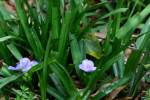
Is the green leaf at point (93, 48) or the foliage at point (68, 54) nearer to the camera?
the foliage at point (68, 54)

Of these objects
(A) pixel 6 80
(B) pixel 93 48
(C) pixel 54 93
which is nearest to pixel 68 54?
(B) pixel 93 48

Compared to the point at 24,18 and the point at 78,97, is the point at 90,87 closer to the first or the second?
the point at 78,97

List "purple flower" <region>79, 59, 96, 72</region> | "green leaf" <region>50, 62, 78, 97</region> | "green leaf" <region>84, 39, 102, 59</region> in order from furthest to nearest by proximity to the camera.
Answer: "green leaf" <region>84, 39, 102, 59</region>, "purple flower" <region>79, 59, 96, 72</region>, "green leaf" <region>50, 62, 78, 97</region>

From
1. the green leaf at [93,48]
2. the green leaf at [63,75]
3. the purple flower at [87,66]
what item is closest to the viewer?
the green leaf at [63,75]

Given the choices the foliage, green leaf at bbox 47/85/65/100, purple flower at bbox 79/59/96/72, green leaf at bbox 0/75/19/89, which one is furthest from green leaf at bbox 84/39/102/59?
green leaf at bbox 0/75/19/89

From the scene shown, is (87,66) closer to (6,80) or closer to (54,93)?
(54,93)

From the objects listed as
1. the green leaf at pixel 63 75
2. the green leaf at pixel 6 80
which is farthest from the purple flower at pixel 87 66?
the green leaf at pixel 6 80

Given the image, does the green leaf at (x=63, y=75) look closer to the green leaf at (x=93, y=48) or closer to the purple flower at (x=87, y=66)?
the purple flower at (x=87, y=66)

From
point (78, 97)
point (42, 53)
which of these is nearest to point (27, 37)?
point (42, 53)

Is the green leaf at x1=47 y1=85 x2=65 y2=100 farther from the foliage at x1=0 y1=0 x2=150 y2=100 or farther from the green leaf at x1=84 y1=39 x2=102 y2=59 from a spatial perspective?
the green leaf at x1=84 y1=39 x2=102 y2=59

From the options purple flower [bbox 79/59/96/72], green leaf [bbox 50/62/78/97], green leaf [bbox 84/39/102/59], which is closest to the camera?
green leaf [bbox 50/62/78/97]

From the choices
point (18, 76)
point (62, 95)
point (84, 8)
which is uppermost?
→ point (84, 8)
